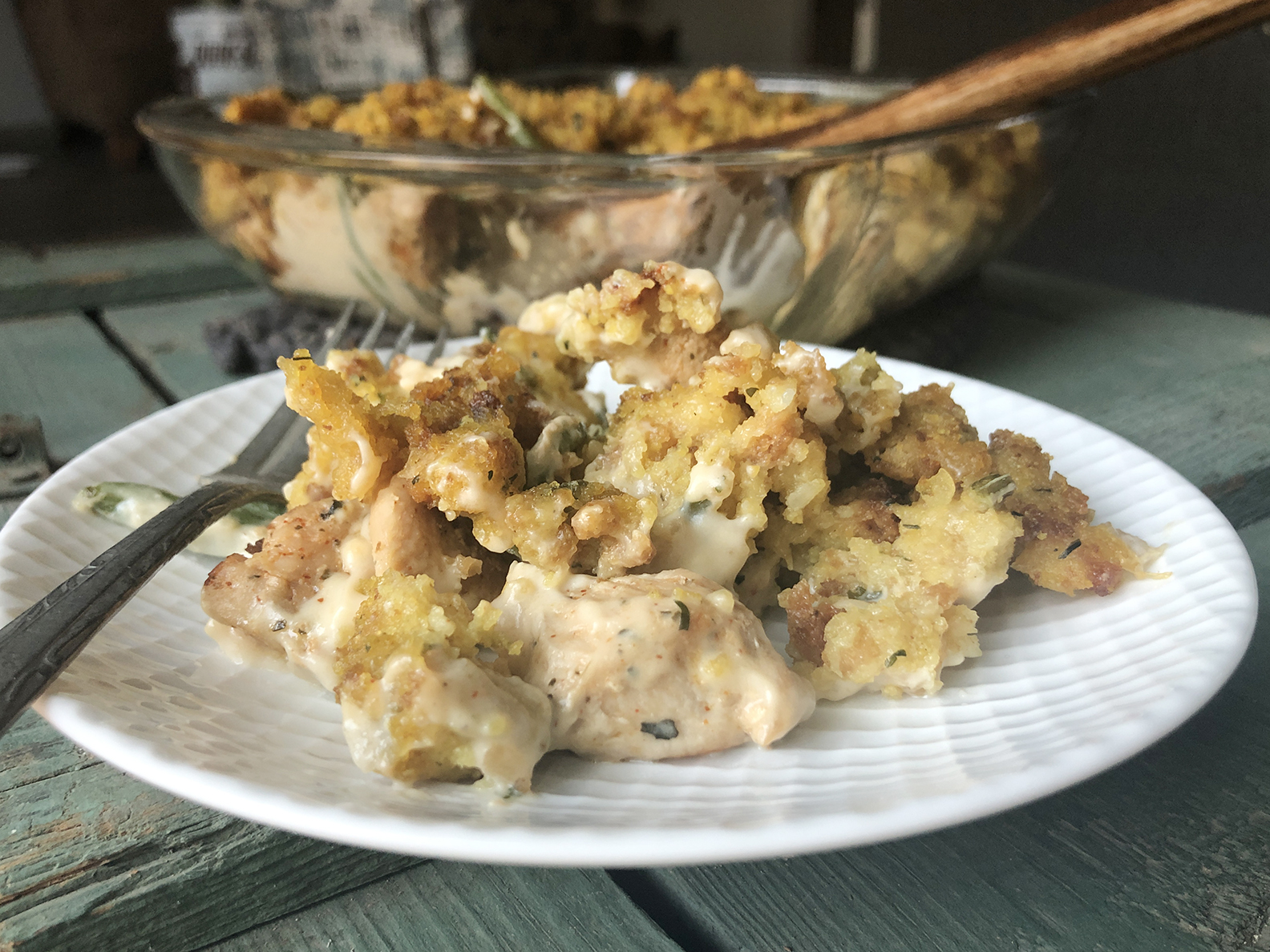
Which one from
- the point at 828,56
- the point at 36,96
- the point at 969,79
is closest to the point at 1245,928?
the point at 969,79

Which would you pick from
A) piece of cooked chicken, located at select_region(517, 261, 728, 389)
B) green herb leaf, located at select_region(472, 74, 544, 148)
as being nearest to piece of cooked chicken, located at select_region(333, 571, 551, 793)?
piece of cooked chicken, located at select_region(517, 261, 728, 389)

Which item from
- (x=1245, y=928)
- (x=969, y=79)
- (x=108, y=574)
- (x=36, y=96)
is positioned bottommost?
(x=36, y=96)

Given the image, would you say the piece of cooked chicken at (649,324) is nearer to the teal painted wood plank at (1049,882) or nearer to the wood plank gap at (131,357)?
the teal painted wood plank at (1049,882)

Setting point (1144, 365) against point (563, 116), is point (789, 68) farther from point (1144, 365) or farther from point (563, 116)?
point (1144, 365)

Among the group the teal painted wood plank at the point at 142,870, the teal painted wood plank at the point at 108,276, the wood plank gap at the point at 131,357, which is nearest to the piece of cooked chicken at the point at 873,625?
the teal painted wood plank at the point at 142,870

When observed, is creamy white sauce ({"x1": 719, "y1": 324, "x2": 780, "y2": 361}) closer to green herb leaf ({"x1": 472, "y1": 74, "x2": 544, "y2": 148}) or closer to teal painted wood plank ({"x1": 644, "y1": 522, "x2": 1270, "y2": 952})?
teal painted wood plank ({"x1": 644, "y1": 522, "x2": 1270, "y2": 952})

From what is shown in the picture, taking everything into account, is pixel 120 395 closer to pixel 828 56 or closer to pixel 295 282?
pixel 295 282

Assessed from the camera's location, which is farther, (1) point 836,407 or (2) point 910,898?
(1) point 836,407
